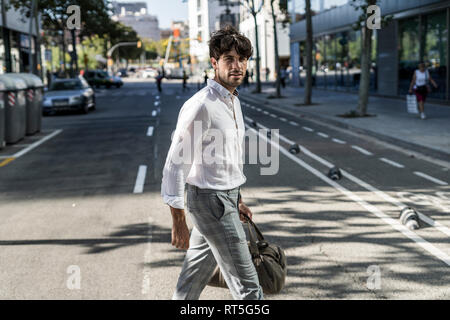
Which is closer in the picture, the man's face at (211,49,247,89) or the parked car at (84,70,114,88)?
the man's face at (211,49,247,89)

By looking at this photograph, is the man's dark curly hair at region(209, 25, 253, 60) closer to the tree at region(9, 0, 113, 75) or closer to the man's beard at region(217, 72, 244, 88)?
the man's beard at region(217, 72, 244, 88)

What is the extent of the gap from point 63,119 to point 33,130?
5544 mm

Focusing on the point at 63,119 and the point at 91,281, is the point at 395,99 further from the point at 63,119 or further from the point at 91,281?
the point at 91,281

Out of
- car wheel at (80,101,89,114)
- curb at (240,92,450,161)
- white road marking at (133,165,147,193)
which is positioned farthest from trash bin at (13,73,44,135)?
curb at (240,92,450,161)

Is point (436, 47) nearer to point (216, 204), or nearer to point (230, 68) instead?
point (230, 68)

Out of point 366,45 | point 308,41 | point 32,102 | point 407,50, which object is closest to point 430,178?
point 366,45

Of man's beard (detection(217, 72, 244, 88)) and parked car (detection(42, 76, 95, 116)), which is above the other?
man's beard (detection(217, 72, 244, 88))

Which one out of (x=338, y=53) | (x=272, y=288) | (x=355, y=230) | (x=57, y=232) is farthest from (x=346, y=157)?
(x=338, y=53)

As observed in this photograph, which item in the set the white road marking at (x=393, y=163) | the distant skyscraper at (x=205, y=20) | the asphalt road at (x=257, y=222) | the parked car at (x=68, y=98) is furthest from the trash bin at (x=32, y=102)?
the distant skyscraper at (x=205, y=20)

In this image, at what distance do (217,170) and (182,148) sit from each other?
8.9 inches

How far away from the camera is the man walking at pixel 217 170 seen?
10.7ft

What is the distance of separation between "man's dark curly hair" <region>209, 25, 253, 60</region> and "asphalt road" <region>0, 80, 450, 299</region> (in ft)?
6.67

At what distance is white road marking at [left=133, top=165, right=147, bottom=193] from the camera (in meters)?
9.03

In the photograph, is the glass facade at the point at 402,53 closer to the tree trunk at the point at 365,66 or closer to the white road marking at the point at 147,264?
the tree trunk at the point at 365,66
